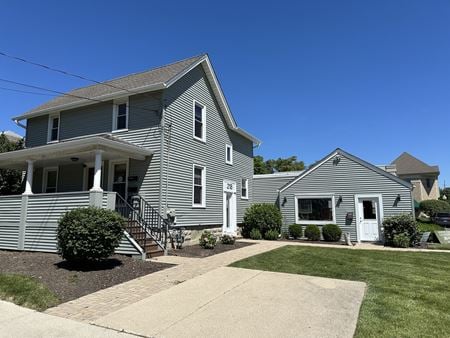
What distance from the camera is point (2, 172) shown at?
58.9ft

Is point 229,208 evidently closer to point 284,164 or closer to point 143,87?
point 143,87

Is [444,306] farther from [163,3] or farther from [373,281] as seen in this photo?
[163,3]

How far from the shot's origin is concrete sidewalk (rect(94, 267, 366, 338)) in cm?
467

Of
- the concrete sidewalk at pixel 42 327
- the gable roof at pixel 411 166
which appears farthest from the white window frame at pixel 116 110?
the gable roof at pixel 411 166

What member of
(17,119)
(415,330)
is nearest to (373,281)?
(415,330)

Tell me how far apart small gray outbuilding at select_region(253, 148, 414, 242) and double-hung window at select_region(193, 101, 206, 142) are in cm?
663

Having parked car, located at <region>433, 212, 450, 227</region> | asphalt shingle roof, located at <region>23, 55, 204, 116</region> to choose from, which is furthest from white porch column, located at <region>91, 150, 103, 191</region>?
parked car, located at <region>433, 212, 450, 227</region>

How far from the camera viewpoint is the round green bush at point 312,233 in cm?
1769

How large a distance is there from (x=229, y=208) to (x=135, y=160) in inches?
275

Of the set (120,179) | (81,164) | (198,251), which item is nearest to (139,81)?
(81,164)

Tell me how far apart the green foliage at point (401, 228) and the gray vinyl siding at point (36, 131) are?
1724 cm

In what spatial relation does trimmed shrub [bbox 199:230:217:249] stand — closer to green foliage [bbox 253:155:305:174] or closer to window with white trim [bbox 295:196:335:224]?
window with white trim [bbox 295:196:335:224]

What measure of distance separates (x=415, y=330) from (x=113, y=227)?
6.91 meters

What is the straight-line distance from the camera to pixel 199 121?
1594 cm
